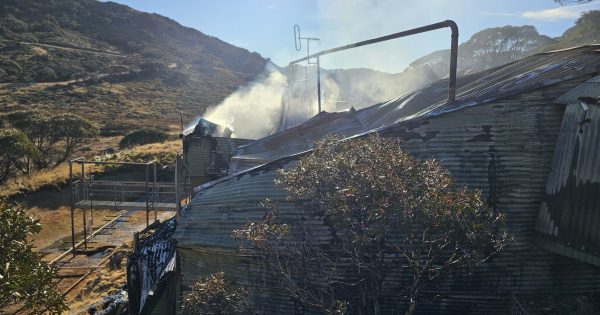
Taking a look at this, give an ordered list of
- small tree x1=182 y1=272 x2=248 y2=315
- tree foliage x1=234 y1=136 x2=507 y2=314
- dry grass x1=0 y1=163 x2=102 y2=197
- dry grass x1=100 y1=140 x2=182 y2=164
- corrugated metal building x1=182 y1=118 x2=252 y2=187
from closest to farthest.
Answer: tree foliage x1=234 y1=136 x2=507 y2=314
small tree x1=182 y1=272 x2=248 y2=315
corrugated metal building x1=182 y1=118 x2=252 y2=187
dry grass x1=0 y1=163 x2=102 y2=197
dry grass x1=100 y1=140 x2=182 y2=164

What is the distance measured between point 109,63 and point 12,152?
1812 inches

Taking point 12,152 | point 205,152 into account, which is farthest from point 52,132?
point 205,152

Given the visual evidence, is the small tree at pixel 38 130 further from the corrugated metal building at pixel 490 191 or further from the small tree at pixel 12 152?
the corrugated metal building at pixel 490 191

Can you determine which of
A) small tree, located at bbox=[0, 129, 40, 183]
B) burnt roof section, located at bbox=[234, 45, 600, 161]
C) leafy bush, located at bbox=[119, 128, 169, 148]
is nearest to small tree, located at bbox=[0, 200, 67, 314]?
burnt roof section, located at bbox=[234, 45, 600, 161]

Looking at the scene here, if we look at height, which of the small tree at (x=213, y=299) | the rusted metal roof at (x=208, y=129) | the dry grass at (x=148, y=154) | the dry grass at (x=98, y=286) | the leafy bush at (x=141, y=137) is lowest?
the dry grass at (x=98, y=286)

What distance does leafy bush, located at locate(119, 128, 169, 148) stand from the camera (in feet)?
113

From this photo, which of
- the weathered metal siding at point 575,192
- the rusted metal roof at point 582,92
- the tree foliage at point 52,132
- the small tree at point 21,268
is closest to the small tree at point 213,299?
the small tree at point 21,268

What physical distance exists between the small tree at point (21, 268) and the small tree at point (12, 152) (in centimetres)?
1993

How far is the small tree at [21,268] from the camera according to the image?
5.97 meters

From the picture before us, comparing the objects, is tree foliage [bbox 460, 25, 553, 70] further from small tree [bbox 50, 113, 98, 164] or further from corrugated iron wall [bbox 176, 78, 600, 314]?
corrugated iron wall [bbox 176, 78, 600, 314]

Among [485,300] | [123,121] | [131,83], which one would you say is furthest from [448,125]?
[131,83]

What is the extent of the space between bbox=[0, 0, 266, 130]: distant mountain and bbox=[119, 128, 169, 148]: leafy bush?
6.92 meters

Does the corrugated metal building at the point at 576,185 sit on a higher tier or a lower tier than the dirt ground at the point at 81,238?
higher

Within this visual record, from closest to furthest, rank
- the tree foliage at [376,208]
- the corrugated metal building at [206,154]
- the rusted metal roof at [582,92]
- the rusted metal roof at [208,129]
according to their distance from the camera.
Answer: the tree foliage at [376,208] → the rusted metal roof at [582,92] → the corrugated metal building at [206,154] → the rusted metal roof at [208,129]
